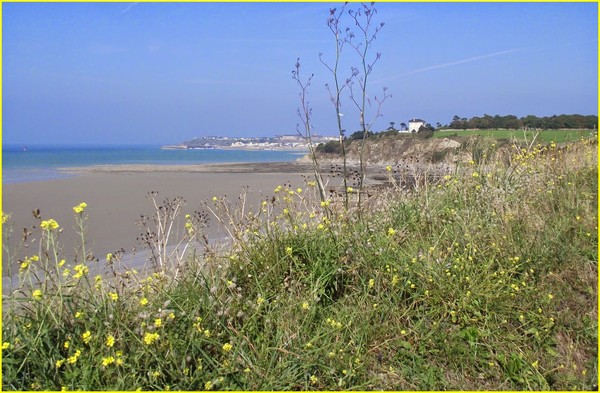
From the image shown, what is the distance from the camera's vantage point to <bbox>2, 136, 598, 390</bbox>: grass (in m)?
3.10

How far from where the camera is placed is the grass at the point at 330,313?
3102 mm

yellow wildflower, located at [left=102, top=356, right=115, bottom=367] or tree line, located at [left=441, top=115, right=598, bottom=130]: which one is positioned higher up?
tree line, located at [left=441, top=115, right=598, bottom=130]

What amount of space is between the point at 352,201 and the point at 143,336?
112 inches

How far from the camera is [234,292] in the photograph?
151 inches

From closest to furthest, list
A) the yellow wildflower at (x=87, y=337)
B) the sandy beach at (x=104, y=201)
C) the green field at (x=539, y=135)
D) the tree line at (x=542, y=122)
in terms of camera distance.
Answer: the yellow wildflower at (x=87, y=337), the green field at (x=539, y=135), the sandy beach at (x=104, y=201), the tree line at (x=542, y=122)

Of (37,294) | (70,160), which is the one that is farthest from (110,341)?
(70,160)

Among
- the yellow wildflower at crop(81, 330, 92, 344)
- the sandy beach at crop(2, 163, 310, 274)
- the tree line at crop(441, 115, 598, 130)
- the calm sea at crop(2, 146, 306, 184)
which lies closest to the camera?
the yellow wildflower at crop(81, 330, 92, 344)

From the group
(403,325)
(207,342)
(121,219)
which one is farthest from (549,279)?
(121,219)

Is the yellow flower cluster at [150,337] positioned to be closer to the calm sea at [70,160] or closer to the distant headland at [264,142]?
the distant headland at [264,142]

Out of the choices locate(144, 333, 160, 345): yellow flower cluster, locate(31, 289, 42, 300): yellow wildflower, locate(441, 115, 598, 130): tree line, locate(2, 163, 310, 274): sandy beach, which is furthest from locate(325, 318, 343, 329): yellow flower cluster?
locate(441, 115, 598, 130): tree line

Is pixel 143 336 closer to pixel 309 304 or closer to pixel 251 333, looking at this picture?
pixel 251 333

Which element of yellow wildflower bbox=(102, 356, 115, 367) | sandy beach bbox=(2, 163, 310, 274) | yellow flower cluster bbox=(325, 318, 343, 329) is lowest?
sandy beach bbox=(2, 163, 310, 274)

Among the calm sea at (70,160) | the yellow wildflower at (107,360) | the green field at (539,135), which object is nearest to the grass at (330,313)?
the yellow wildflower at (107,360)

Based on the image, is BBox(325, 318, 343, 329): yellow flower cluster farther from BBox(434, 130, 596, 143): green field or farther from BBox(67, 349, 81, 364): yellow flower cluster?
BBox(434, 130, 596, 143): green field
